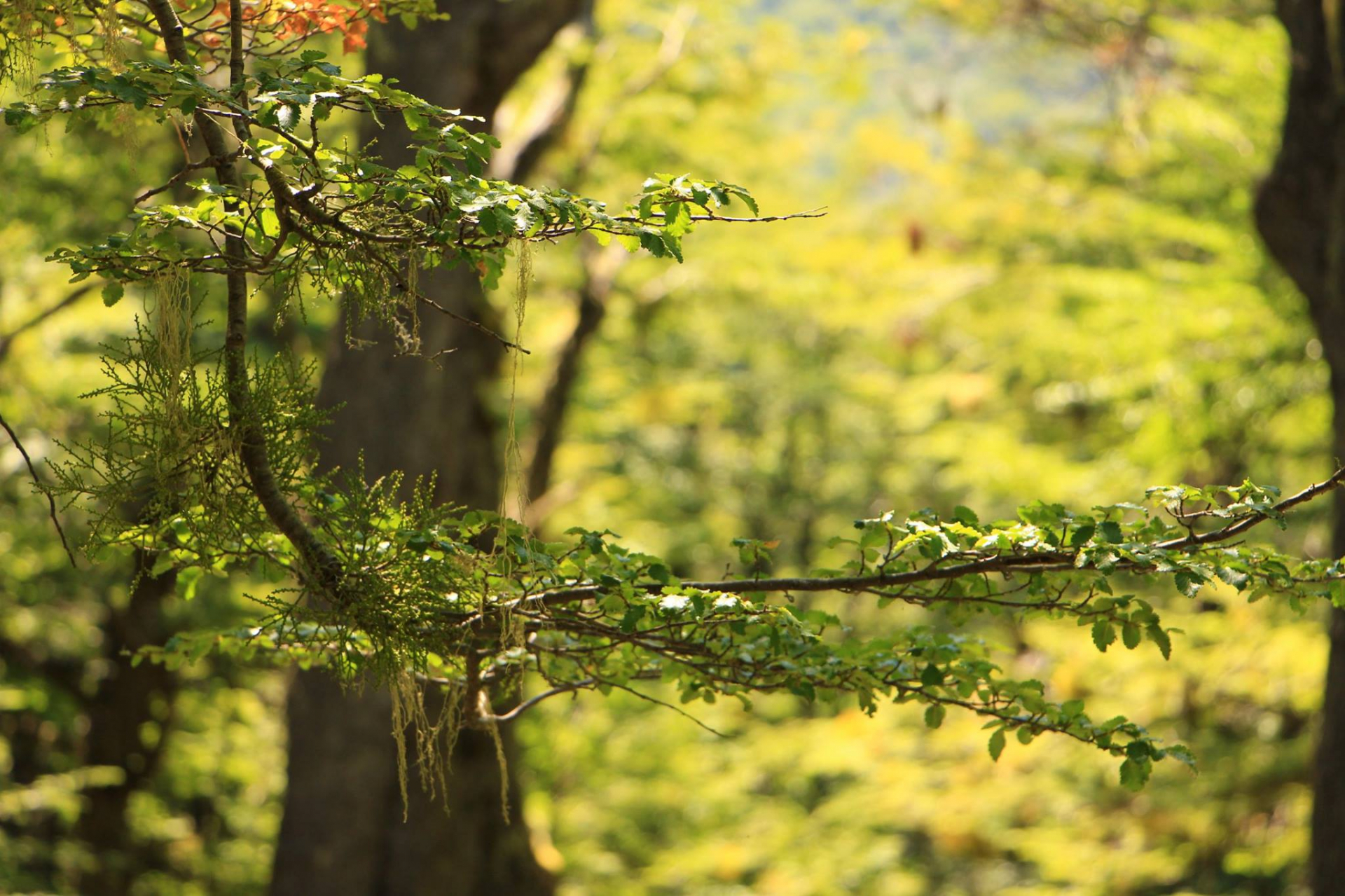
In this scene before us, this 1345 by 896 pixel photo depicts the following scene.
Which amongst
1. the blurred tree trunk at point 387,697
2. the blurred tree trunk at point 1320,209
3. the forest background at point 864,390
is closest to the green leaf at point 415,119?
the forest background at point 864,390

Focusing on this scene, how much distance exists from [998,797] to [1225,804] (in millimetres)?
2551

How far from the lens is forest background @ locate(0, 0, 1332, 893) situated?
29.4 ft

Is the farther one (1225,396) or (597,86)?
(597,86)

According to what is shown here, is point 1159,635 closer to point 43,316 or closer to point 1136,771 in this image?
point 1136,771

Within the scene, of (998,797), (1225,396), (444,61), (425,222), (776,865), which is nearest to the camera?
(425,222)

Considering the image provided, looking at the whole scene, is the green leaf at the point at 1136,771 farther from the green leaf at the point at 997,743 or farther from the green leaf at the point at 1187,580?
the green leaf at the point at 1187,580

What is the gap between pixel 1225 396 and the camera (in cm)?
951

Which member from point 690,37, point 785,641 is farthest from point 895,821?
point 785,641

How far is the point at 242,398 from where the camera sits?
253 cm

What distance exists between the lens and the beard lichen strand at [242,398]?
2506mm

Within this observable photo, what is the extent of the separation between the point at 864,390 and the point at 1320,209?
11.4 meters

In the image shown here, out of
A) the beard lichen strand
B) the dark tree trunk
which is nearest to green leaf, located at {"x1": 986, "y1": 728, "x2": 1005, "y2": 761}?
the beard lichen strand

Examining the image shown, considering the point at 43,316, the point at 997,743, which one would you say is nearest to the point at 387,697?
the point at 43,316

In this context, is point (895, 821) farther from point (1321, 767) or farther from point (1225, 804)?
point (1321, 767)
